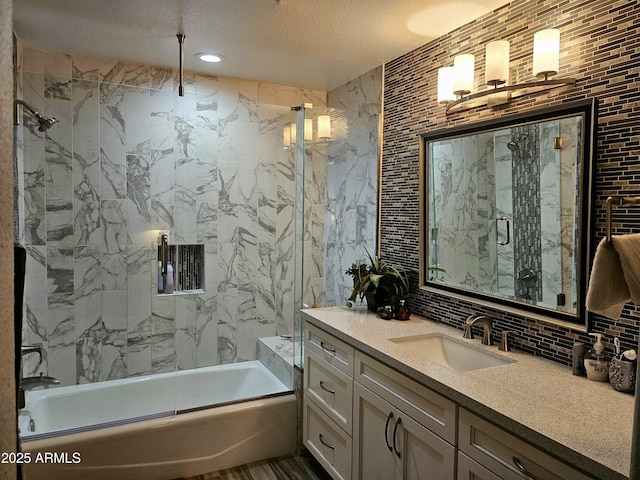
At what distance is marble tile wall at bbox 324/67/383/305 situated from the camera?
301 centimetres

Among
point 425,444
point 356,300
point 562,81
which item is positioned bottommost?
point 425,444

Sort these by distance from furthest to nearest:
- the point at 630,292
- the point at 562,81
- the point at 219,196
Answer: the point at 219,196 < the point at 562,81 < the point at 630,292

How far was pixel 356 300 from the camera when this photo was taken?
2.90 m

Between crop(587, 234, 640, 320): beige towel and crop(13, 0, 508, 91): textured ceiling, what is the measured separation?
1438 mm

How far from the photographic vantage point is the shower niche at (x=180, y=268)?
3.23m

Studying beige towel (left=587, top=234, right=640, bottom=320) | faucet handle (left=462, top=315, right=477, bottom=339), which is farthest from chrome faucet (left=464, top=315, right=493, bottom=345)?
beige towel (left=587, top=234, right=640, bottom=320)

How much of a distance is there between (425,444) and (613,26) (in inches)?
64.0

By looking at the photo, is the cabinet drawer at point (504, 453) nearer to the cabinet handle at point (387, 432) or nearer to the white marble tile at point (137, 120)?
the cabinet handle at point (387, 432)

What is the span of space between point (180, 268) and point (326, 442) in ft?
5.30

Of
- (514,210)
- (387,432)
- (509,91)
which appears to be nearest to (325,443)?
(387,432)

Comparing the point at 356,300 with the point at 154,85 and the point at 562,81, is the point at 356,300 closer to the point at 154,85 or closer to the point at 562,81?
the point at 562,81

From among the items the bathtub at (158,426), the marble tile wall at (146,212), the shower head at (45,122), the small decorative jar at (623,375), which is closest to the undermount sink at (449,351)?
the small decorative jar at (623,375)

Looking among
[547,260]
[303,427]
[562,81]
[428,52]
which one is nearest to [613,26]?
[562,81]

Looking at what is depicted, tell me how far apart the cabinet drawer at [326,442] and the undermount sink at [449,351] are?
1.77ft
